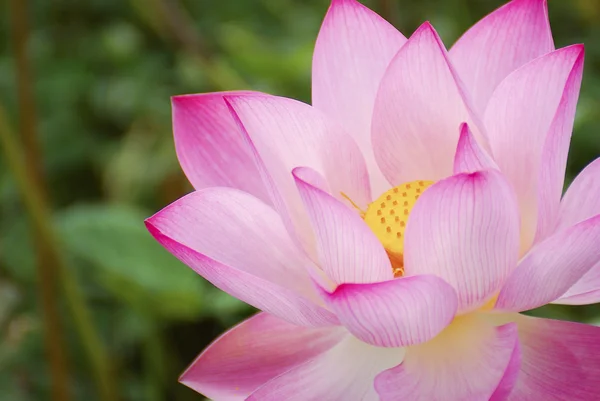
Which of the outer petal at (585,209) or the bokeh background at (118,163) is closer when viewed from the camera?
the outer petal at (585,209)

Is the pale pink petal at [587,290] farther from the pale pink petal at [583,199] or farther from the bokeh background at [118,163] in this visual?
the bokeh background at [118,163]

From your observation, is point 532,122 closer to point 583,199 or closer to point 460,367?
point 583,199

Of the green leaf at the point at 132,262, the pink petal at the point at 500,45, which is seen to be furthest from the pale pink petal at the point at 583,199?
the green leaf at the point at 132,262

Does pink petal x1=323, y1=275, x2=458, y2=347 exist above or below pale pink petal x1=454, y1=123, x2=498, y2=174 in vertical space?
below

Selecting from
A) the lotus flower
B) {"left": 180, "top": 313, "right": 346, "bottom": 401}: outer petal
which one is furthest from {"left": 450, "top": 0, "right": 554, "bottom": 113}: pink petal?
{"left": 180, "top": 313, "right": 346, "bottom": 401}: outer petal

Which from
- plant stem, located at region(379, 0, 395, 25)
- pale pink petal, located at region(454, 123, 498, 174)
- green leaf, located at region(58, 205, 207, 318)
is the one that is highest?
plant stem, located at region(379, 0, 395, 25)

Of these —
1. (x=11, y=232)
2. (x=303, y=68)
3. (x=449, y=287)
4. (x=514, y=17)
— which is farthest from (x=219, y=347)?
(x=11, y=232)

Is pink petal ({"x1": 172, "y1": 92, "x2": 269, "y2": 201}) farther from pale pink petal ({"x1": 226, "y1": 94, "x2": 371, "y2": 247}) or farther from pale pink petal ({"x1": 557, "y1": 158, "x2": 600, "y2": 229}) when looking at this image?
pale pink petal ({"x1": 557, "y1": 158, "x2": 600, "y2": 229})
